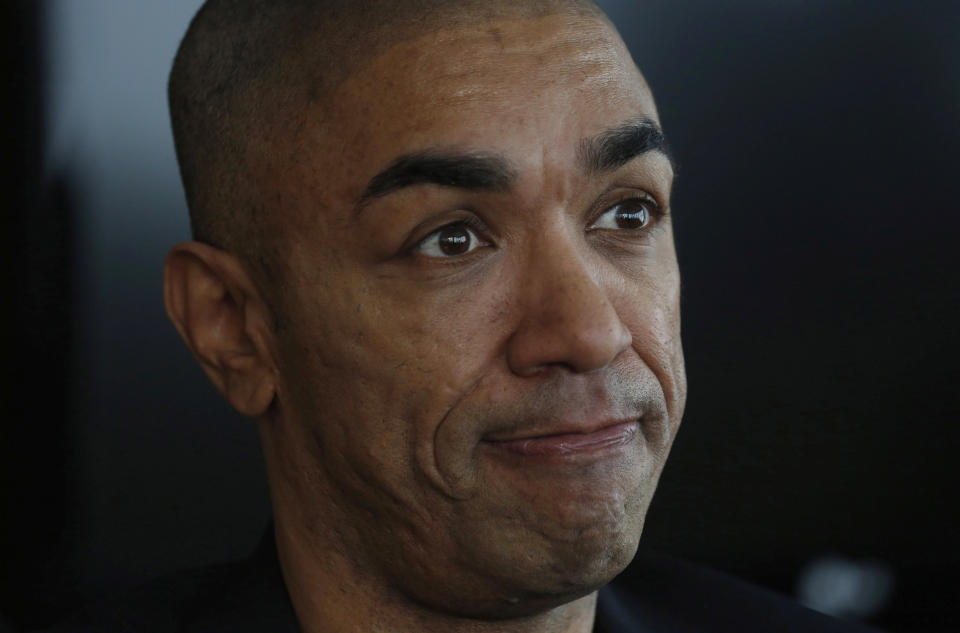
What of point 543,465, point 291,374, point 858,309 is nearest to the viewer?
point 543,465

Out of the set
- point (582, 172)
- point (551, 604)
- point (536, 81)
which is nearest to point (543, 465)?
point (551, 604)

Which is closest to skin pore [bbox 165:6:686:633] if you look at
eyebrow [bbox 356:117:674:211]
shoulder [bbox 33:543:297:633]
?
eyebrow [bbox 356:117:674:211]

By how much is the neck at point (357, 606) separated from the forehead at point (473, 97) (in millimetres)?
546

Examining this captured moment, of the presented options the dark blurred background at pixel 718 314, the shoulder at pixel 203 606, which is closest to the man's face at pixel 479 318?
the shoulder at pixel 203 606

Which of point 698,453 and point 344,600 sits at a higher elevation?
point 344,600

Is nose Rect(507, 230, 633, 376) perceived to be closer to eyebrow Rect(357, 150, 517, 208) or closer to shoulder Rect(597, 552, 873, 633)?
eyebrow Rect(357, 150, 517, 208)

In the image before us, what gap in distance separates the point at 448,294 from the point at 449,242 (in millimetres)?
73

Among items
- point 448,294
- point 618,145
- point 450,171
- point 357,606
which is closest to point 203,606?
point 357,606

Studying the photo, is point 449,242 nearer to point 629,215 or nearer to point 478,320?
point 478,320

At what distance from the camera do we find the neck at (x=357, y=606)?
1878mm

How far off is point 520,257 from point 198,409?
1.05 m

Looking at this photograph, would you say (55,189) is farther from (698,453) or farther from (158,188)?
(698,453)

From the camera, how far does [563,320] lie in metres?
1.71

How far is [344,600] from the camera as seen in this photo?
6.27 feet
